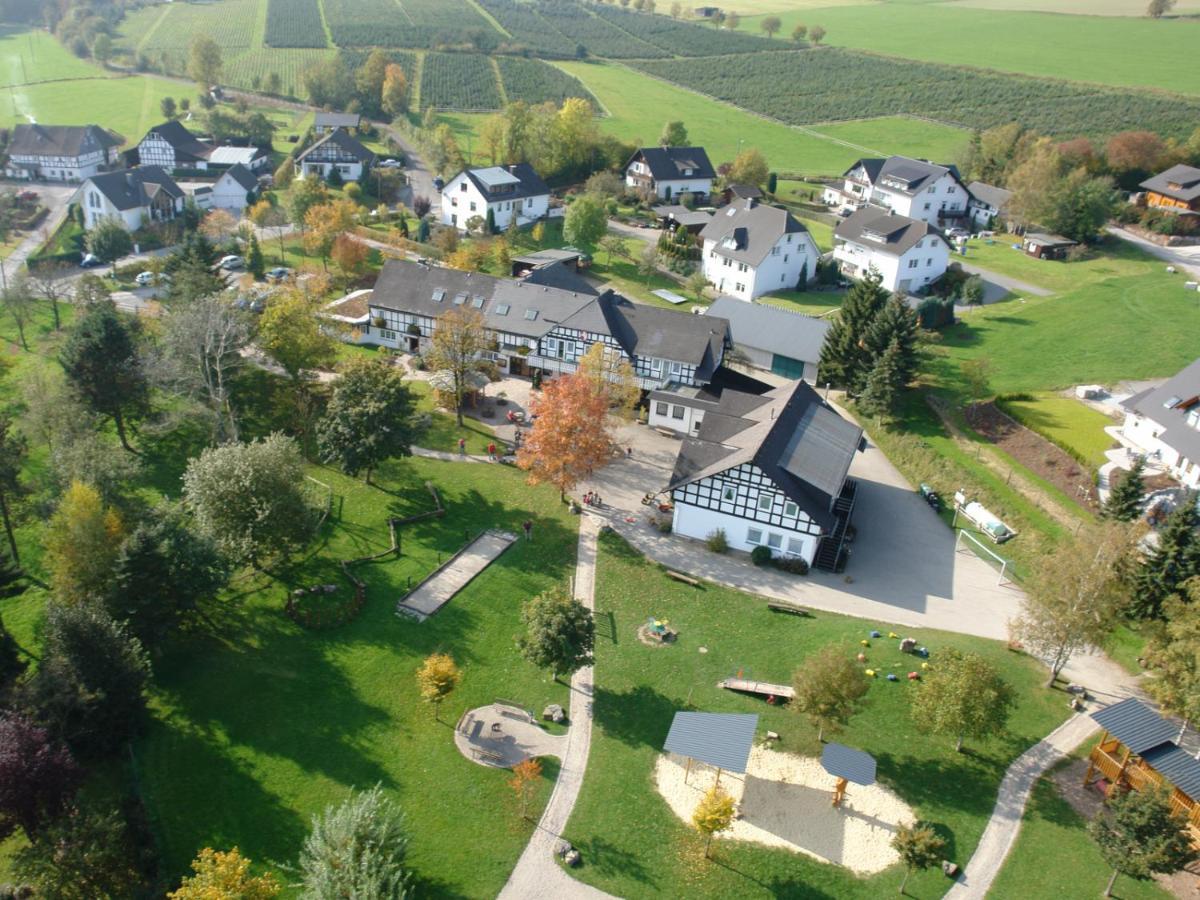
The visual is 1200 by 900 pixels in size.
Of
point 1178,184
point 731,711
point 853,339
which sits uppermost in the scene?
point 1178,184

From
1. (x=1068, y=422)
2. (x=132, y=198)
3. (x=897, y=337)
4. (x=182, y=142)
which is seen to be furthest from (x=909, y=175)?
(x=182, y=142)

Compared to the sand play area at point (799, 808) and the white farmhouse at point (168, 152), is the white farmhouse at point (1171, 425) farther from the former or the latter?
the white farmhouse at point (168, 152)

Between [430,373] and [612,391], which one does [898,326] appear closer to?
Result: [612,391]

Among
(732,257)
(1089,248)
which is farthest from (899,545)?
(1089,248)

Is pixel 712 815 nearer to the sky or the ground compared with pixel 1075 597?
nearer to the ground

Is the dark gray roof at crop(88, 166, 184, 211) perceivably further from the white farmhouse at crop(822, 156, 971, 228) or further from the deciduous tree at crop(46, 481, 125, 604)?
the white farmhouse at crop(822, 156, 971, 228)

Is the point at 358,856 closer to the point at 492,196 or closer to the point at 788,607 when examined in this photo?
the point at 788,607
